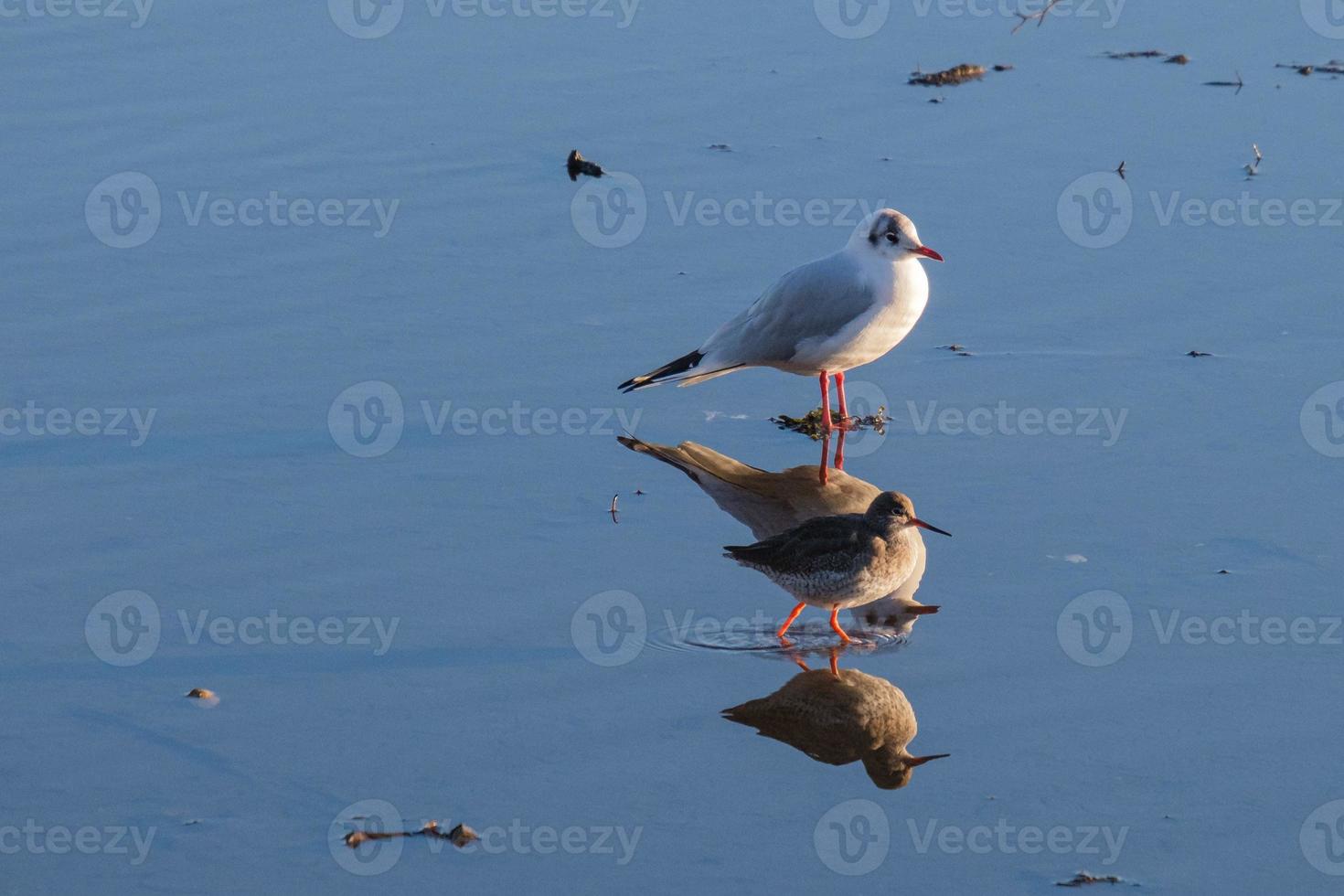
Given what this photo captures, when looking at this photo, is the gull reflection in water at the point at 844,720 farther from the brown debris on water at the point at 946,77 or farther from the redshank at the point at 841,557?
A: the brown debris on water at the point at 946,77

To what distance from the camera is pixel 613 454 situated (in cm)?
698

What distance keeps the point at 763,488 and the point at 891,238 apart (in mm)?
1354

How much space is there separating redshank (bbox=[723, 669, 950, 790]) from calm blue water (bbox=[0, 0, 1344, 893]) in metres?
0.07

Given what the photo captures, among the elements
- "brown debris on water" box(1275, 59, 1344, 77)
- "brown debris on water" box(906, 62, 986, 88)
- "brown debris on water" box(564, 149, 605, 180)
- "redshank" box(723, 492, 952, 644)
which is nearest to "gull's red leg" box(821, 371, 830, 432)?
"redshank" box(723, 492, 952, 644)

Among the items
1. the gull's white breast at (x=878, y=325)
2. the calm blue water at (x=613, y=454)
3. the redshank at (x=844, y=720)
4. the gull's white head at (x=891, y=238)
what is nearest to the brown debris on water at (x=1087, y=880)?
the calm blue water at (x=613, y=454)

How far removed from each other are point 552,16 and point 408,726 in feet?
26.9

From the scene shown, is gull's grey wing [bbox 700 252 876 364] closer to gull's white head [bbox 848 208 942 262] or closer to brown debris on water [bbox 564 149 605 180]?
gull's white head [bbox 848 208 942 262]

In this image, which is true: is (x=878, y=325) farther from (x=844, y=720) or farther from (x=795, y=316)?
(x=844, y=720)

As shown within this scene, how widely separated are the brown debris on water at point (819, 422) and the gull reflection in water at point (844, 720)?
6.47 feet

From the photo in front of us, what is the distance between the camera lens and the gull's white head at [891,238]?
7.39 m

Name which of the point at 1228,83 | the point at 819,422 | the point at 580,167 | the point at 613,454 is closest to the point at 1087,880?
the point at 613,454

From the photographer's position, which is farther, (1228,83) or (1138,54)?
(1138,54)

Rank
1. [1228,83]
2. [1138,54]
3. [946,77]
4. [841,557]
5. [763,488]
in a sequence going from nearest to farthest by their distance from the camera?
1. [841,557]
2. [763,488]
3. [1228,83]
4. [946,77]
5. [1138,54]

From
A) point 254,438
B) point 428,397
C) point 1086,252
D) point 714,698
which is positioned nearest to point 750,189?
point 1086,252
